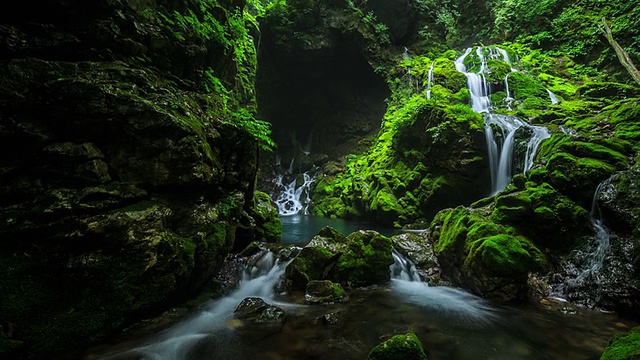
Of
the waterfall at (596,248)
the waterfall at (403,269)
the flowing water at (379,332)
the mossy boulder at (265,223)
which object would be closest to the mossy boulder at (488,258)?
the flowing water at (379,332)

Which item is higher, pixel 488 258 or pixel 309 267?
pixel 488 258

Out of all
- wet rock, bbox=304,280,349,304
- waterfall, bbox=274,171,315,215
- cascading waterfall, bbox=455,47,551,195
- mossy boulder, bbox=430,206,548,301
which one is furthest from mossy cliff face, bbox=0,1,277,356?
waterfall, bbox=274,171,315,215

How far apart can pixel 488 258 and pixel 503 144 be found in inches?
338

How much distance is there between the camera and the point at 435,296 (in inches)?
244

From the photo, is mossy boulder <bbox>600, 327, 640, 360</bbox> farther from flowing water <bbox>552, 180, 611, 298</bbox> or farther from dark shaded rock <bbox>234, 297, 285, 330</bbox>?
dark shaded rock <bbox>234, 297, 285, 330</bbox>

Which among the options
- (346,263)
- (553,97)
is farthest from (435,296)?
(553,97)

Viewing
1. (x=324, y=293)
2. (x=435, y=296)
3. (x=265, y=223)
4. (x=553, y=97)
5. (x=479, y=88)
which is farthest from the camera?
(x=479, y=88)

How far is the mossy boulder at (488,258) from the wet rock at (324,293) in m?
2.67

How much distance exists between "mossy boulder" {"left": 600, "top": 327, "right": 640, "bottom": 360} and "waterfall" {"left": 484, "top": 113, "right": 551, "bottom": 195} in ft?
30.7

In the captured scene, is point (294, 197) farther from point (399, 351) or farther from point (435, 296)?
point (399, 351)

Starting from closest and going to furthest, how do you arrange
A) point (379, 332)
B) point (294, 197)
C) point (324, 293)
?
1. point (379, 332)
2. point (324, 293)
3. point (294, 197)

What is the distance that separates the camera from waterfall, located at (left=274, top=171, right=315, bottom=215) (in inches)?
934

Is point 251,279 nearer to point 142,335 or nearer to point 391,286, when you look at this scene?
point 142,335

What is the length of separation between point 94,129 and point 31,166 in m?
0.90
